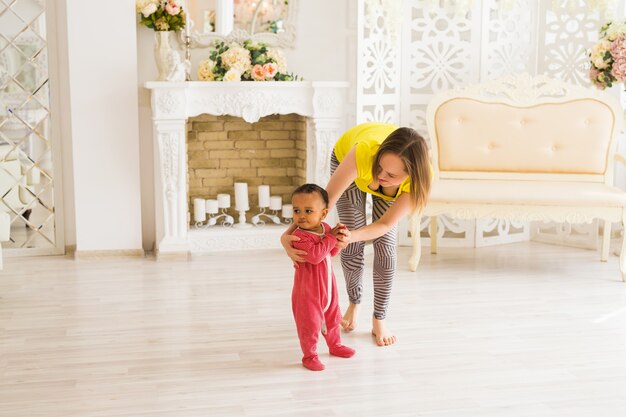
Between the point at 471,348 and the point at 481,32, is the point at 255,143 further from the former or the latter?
the point at 471,348

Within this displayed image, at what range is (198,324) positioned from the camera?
3.71 meters

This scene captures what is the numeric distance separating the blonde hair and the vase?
2441mm

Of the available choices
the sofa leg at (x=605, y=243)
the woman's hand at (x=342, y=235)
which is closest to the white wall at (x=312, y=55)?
the sofa leg at (x=605, y=243)

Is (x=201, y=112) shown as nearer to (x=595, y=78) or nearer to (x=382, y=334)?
A: (x=382, y=334)

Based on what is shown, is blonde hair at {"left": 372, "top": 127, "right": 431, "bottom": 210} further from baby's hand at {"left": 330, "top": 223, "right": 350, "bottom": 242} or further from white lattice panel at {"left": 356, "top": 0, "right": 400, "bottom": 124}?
white lattice panel at {"left": 356, "top": 0, "right": 400, "bottom": 124}

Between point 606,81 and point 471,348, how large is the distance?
2504 mm

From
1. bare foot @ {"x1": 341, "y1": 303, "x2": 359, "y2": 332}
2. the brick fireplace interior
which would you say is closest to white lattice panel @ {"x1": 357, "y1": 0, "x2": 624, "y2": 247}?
the brick fireplace interior

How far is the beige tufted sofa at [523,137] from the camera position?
16.4 ft

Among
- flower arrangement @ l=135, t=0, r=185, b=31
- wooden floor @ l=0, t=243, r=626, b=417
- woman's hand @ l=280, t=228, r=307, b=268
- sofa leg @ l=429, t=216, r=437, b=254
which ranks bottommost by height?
wooden floor @ l=0, t=243, r=626, b=417

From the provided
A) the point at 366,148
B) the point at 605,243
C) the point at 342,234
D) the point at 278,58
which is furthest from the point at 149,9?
the point at 605,243

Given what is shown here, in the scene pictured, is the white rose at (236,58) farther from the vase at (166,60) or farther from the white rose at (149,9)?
the white rose at (149,9)

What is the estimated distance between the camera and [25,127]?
16.9ft

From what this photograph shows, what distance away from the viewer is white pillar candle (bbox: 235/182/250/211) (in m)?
5.45

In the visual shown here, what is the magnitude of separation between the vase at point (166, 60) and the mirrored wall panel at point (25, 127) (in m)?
0.74
